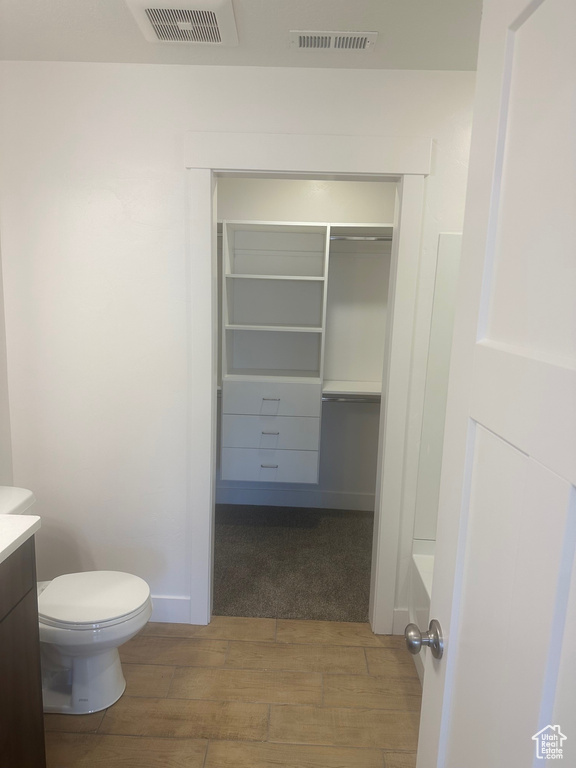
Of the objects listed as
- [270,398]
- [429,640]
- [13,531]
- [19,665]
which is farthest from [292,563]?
[429,640]

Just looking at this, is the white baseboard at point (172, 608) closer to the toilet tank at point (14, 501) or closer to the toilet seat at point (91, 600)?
the toilet seat at point (91, 600)

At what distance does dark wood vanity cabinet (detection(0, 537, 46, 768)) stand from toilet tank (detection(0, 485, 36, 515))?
518mm

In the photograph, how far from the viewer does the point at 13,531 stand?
1.32 m

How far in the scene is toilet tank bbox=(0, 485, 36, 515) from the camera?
1.83 m

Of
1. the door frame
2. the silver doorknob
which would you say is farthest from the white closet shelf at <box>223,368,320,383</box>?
the silver doorknob

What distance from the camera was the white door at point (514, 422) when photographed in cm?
57

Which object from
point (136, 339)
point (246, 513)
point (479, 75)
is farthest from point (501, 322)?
point (246, 513)

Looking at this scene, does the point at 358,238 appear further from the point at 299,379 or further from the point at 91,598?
the point at 91,598

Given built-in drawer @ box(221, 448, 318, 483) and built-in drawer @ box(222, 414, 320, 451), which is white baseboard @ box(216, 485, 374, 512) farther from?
built-in drawer @ box(222, 414, 320, 451)

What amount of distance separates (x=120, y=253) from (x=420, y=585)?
1900 mm

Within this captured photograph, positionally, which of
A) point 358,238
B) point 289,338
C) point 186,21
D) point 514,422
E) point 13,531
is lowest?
point 13,531

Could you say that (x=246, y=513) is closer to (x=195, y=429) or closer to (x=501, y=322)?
(x=195, y=429)

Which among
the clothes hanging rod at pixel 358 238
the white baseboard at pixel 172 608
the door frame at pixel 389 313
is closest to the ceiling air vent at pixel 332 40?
the door frame at pixel 389 313

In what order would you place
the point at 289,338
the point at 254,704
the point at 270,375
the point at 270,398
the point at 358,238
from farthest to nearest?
the point at 289,338 → the point at 270,375 → the point at 358,238 → the point at 270,398 → the point at 254,704
